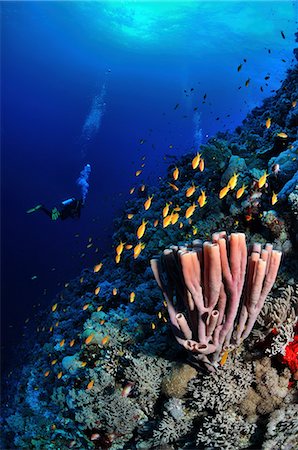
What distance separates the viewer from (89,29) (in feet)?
144

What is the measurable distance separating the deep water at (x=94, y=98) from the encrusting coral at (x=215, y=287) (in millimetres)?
3590

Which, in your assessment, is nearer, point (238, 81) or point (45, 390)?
point (45, 390)

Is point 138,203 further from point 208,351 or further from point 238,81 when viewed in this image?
point 238,81

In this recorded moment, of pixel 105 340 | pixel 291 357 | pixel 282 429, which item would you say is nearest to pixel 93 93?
pixel 105 340

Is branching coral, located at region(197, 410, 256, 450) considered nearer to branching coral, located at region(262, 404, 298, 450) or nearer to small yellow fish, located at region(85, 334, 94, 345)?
branching coral, located at region(262, 404, 298, 450)

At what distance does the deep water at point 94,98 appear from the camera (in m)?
27.8

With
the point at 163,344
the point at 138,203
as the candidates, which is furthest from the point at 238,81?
the point at 163,344

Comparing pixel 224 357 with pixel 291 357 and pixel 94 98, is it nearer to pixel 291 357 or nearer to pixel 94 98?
pixel 291 357

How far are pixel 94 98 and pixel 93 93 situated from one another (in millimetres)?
3586

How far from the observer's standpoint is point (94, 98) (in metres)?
83.5

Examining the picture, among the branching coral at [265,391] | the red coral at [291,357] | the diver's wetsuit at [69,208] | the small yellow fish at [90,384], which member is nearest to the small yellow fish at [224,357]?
the branching coral at [265,391]

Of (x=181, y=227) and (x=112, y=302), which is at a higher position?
(x=181, y=227)

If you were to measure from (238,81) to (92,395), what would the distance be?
62.0 metres

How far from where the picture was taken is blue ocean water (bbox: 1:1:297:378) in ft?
102
